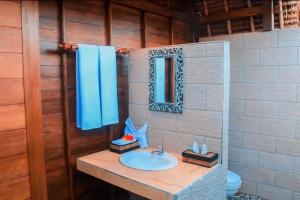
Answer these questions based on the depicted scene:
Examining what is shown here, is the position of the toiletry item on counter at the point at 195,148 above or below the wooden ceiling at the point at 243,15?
below

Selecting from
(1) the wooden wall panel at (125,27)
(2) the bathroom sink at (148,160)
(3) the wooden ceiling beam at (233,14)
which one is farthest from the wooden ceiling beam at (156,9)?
(2) the bathroom sink at (148,160)

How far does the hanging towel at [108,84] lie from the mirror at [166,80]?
0.32 meters

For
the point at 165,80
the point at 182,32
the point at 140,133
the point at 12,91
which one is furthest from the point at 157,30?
the point at 12,91

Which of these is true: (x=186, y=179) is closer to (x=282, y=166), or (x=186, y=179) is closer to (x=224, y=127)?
(x=224, y=127)

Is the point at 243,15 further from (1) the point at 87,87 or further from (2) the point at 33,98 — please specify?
(2) the point at 33,98

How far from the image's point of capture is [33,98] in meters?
1.87

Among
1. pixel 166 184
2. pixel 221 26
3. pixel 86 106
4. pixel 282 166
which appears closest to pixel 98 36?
pixel 86 106

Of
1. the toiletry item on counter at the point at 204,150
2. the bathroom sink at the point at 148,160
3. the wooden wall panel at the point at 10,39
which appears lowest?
the bathroom sink at the point at 148,160

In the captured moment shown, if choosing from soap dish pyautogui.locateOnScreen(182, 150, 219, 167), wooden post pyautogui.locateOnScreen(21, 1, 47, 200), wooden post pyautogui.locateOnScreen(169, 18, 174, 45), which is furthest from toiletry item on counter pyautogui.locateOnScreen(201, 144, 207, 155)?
wooden post pyautogui.locateOnScreen(169, 18, 174, 45)

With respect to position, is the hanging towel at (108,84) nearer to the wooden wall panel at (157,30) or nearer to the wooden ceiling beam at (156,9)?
the wooden ceiling beam at (156,9)

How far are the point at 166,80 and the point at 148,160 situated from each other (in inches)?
26.6

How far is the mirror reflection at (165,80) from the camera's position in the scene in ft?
7.20

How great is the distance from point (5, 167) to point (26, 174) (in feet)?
0.52

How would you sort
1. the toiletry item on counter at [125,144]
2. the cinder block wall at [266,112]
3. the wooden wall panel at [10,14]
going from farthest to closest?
the cinder block wall at [266,112], the toiletry item on counter at [125,144], the wooden wall panel at [10,14]
